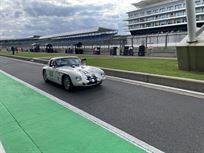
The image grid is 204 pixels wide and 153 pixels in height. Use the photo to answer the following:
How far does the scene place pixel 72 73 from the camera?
394 inches

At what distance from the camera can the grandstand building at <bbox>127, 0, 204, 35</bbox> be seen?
91556 millimetres

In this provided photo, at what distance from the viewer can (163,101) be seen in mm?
8039

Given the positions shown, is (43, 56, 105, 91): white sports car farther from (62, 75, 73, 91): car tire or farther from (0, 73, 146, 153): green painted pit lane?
(0, 73, 146, 153): green painted pit lane

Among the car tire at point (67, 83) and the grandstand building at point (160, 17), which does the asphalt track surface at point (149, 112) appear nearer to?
the car tire at point (67, 83)

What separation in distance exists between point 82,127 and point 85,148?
129cm

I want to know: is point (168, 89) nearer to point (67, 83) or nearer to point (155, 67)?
point (67, 83)

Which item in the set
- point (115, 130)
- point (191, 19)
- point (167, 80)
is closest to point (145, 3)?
point (191, 19)

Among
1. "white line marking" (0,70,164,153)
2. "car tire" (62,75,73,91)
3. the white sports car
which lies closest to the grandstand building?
the white sports car

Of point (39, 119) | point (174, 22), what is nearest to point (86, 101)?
point (39, 119)

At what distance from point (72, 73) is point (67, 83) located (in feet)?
2.04

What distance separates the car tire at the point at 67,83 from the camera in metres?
10.3

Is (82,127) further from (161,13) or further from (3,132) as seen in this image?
(161,13)

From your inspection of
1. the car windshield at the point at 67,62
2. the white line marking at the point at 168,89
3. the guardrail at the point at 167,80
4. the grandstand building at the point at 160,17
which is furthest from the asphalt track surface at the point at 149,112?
the grandstand building at the point at 160,17

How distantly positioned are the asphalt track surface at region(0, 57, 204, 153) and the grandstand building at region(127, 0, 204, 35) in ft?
270
